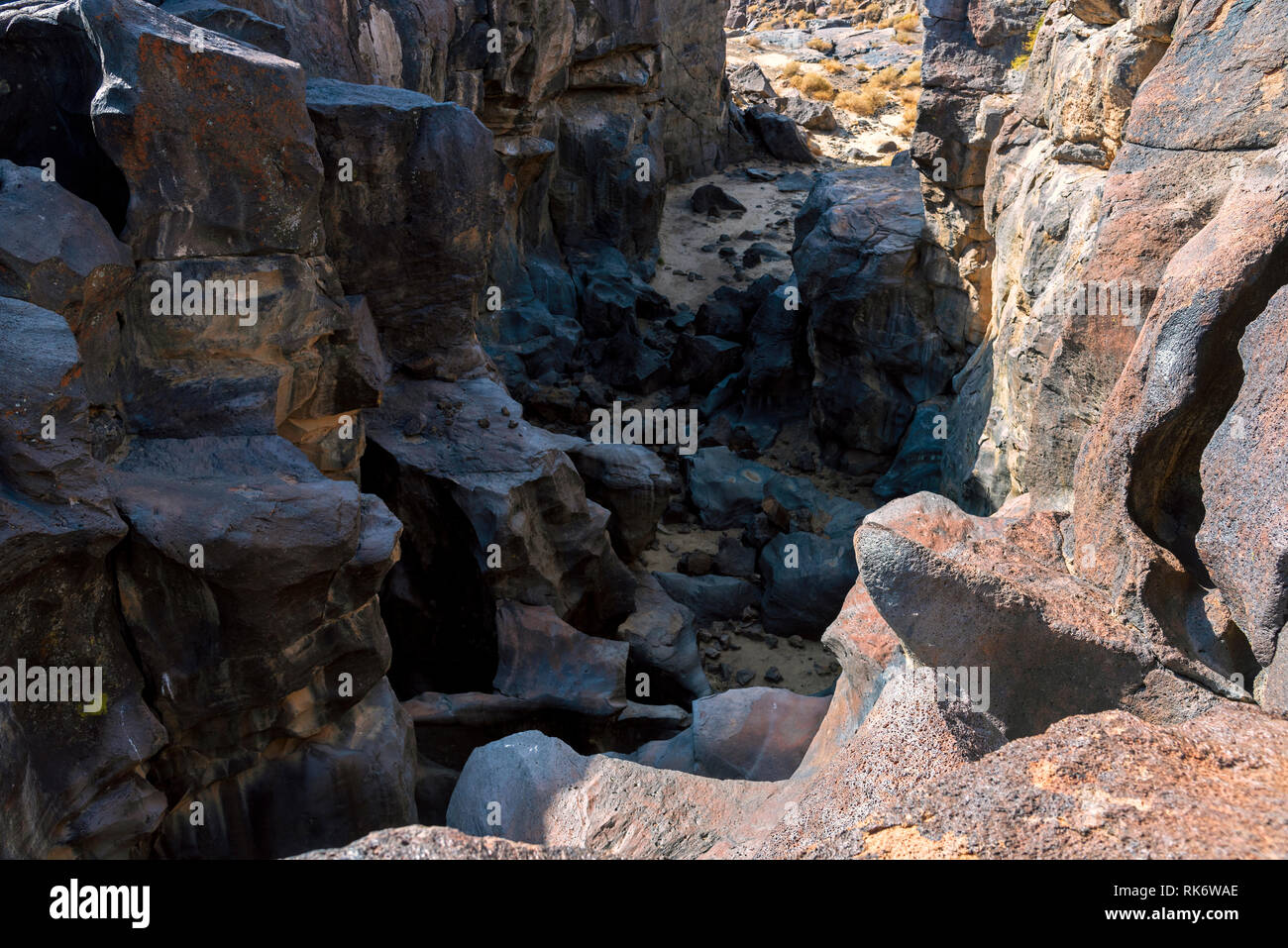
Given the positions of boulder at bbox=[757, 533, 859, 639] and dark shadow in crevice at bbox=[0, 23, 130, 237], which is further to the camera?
boulder at bbox=[757, 533, 859, 639]

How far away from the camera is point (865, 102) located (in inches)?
974

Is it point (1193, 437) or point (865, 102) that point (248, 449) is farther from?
point (865, 102)

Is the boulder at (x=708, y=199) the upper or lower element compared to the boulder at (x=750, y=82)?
lower

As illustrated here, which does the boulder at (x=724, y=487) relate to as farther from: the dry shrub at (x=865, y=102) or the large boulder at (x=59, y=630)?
the dry shrub at (x=865, y=102)

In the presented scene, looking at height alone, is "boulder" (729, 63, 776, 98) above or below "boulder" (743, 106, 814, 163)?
above

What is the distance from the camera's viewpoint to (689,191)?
2041 cm

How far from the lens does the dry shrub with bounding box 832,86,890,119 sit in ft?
81.1

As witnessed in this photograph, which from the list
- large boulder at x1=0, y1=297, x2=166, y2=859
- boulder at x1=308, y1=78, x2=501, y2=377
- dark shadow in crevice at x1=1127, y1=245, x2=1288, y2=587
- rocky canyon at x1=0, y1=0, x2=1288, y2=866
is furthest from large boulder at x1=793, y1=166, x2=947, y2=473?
large boulder at x1=0, y1=297, x2=166, y2=859

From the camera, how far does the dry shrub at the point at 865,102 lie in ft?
81.1

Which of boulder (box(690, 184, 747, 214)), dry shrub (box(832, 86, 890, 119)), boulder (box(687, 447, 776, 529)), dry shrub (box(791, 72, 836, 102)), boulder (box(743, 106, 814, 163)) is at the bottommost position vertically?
boulder (box(687, 447, 776, 529))

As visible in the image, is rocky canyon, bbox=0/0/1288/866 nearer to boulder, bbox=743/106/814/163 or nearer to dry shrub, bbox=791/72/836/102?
boulder, bbox=743/106/814/163

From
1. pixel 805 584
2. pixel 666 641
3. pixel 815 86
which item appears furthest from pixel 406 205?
pixel 815 86

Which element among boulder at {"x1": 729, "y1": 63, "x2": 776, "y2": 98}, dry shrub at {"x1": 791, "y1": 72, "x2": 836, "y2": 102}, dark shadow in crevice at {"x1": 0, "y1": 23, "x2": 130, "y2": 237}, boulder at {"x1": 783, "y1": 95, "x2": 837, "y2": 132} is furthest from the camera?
dry shrub at {"x1": 791, "y1": 72, "x2": 836, "y2": 102}

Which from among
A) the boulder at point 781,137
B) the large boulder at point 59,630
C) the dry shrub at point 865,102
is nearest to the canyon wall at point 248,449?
the large boulder at point 59,630
